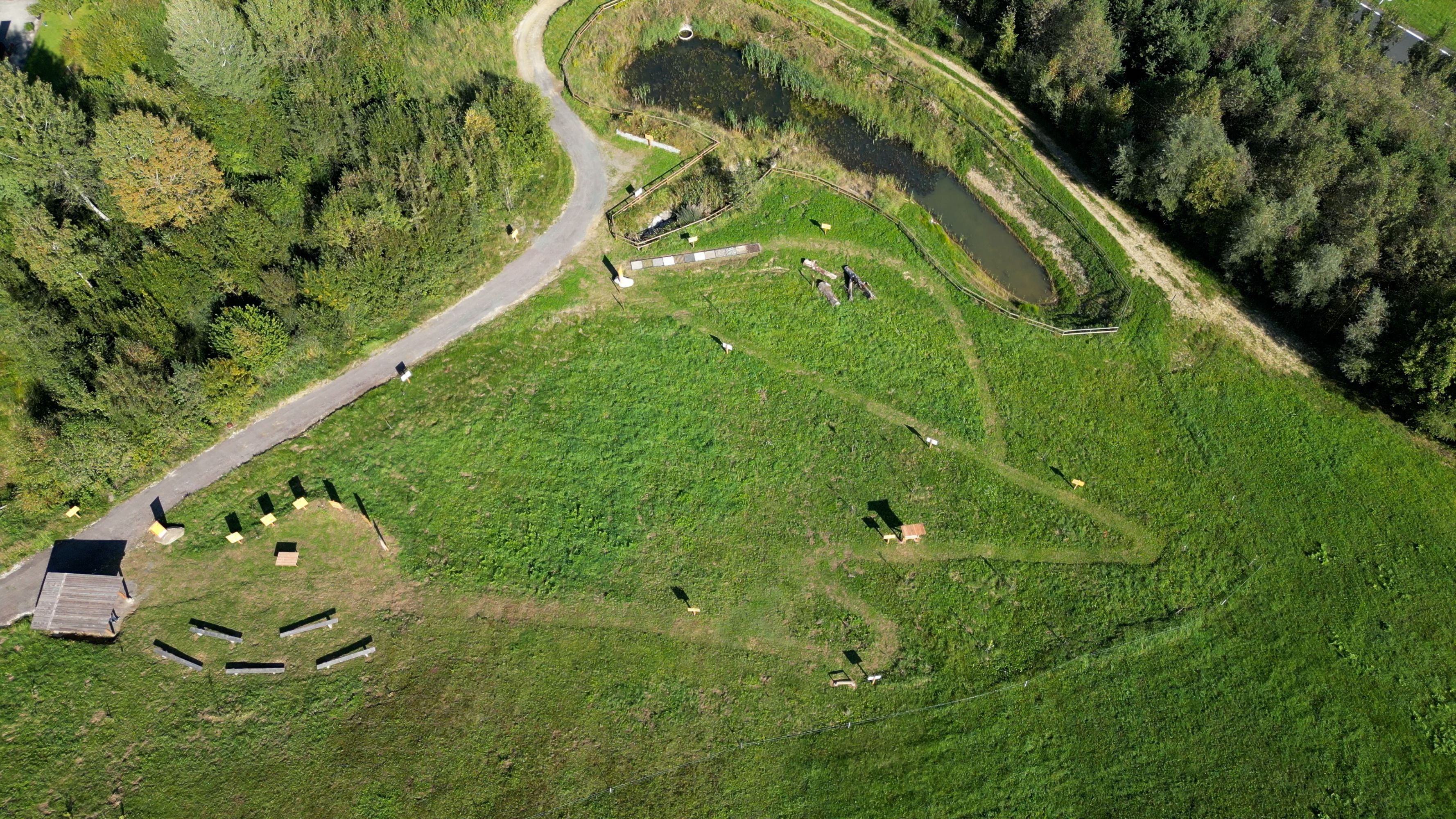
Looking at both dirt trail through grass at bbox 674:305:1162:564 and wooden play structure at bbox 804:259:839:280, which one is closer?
dirt trail through grass at bbox 674:305:1162:564

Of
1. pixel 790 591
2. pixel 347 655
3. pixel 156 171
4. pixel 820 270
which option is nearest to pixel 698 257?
pixel 820 270

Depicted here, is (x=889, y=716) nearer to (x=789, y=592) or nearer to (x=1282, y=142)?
(x=789, y=592)

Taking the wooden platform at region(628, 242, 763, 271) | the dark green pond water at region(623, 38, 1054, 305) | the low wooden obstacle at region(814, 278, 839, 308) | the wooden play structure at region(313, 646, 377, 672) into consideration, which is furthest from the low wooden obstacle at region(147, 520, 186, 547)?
the dark green pond water at region(623, 38, 1054, 305)

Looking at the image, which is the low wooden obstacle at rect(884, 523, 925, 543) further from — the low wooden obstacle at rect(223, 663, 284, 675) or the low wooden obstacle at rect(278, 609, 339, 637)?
the low wooden obstacle at rect(223, 663, 284, 675)

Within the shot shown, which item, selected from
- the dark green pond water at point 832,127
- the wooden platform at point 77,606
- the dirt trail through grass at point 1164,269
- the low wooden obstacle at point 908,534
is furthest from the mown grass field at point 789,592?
the dark green pond water at point 832,127

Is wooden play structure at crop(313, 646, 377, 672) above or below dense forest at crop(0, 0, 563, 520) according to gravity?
below
